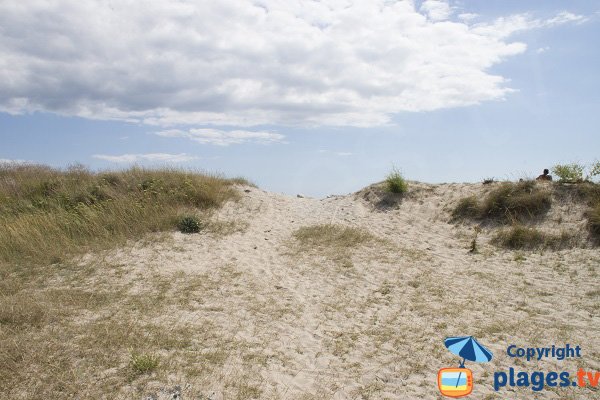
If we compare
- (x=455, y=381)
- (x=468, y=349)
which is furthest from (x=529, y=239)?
(x=455, y=381)

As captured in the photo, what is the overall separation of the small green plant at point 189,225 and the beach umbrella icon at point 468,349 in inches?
310

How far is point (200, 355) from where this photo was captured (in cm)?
521

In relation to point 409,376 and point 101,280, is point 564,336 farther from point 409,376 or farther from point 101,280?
point 101,280

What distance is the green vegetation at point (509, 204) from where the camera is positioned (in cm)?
1200

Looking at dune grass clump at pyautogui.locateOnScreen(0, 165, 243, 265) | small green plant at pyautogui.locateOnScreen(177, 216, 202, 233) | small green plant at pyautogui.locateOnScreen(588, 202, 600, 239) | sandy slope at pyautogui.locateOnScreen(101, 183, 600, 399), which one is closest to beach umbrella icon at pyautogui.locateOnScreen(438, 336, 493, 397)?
sandy slope at pyautogui.locateOnScreen(101, 183, 600, 399)

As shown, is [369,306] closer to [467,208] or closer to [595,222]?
[595,222]

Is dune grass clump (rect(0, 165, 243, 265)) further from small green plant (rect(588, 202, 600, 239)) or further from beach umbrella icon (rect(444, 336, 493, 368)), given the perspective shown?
small green plant (rect(588, 202, 600, 239))

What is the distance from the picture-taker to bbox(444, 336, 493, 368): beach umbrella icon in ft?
17.4

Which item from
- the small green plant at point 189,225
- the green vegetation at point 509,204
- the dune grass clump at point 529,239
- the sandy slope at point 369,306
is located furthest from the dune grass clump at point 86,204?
the dune grass clump at point 529,239

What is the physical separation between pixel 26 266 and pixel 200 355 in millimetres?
6339

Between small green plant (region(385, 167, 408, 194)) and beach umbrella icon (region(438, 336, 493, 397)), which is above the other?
Result: small green plant (region(385, 167, 408, 194))

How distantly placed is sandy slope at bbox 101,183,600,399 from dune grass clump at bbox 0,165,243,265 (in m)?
1.49

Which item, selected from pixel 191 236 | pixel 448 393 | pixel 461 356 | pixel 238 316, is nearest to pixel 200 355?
pixel 238 316

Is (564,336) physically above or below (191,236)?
below
